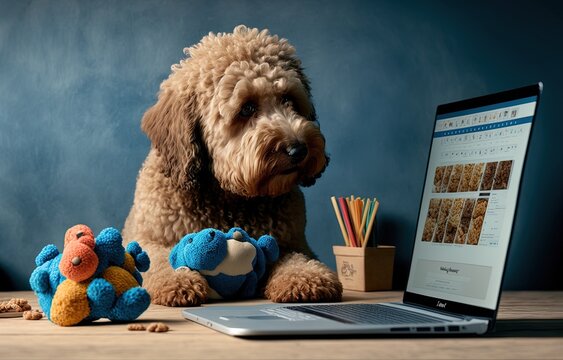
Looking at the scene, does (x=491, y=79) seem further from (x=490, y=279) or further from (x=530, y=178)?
(x=490, y=279)

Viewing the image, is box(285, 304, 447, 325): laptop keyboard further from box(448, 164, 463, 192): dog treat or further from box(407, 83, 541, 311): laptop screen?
box(448, 164, 463, 192): dog treat

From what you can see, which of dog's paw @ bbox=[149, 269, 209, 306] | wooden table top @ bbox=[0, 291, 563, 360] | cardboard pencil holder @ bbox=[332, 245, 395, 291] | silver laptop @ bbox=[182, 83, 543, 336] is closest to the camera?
wooden table top @ bbox=[0, 291, 563, 360]

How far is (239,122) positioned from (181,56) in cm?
75

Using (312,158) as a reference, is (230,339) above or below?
below

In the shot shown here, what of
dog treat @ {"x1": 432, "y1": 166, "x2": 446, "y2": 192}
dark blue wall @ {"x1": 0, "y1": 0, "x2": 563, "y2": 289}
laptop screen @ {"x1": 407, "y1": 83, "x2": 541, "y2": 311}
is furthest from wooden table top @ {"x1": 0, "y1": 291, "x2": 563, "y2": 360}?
dark blue wall @ {"x1": 0, "y1": 0, "x2": 563, "y2": 289}

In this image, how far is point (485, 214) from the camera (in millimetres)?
1488

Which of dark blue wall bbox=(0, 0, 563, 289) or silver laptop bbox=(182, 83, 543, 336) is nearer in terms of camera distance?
silver laptop bbox=(182, 83, 543, 336)

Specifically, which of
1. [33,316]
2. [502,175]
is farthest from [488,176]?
[33,316]

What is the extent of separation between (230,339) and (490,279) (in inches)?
20.4

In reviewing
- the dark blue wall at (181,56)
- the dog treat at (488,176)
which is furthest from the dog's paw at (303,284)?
the dark blue wall at (181,56)

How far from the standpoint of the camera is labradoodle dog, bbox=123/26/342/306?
2133 mm

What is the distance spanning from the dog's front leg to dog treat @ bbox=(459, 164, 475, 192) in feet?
2.45

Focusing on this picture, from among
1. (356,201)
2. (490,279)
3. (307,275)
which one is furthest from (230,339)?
(356,201)

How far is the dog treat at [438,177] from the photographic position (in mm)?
1691
